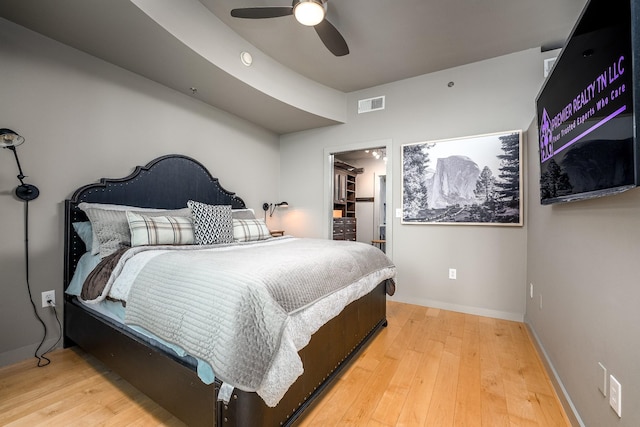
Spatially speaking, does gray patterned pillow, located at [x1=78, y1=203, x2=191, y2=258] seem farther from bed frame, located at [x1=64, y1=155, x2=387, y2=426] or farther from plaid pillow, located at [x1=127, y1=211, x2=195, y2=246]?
bed frame, located at [x1=64, y1=155, x2=387, y2=426]

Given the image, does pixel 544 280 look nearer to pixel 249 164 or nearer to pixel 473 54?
pixel 473 54

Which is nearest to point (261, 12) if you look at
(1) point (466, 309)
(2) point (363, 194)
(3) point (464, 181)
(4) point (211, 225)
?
(4) point (211, 225)

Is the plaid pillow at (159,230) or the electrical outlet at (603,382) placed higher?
the plaid pillow at (159,230)

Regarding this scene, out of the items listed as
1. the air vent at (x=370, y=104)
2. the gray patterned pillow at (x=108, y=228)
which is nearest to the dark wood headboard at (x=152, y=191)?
the gray patterned pillow at (x=108, y=228)

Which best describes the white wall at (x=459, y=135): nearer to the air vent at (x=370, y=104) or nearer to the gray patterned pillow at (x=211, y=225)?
the air vent at (x=370, y=104)

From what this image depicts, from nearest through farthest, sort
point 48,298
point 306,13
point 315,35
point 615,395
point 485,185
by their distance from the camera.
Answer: point 615,395 < point 306,13 < point 48,298 < point 315,35 < point 485,185

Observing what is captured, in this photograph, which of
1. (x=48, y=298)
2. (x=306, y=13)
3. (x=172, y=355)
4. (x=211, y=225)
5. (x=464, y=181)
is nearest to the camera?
(x=172, y=355)

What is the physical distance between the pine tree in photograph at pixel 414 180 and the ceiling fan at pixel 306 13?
1.61 m

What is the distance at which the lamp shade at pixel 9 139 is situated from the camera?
1.80 metres

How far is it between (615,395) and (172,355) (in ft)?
6.07

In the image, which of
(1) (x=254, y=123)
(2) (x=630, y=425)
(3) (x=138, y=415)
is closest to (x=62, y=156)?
(3) (x=138, y=415)

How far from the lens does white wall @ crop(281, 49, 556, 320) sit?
9.34 feet

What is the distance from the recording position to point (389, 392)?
166cm

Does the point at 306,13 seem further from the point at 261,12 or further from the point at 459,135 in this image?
the point at 459,135
